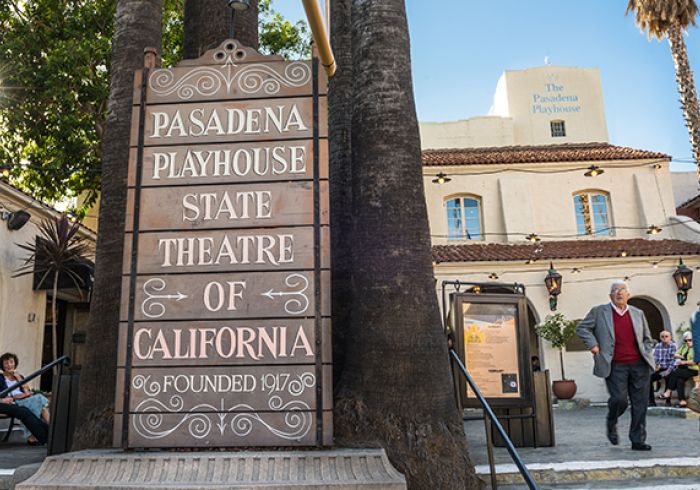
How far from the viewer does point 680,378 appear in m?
13.2

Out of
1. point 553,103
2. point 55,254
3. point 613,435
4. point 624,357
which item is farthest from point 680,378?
point 553,103

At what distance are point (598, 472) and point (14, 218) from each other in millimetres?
12259

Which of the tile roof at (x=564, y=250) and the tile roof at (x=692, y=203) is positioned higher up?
the tile roof at (x=692, y=203)

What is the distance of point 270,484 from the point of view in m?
3.30

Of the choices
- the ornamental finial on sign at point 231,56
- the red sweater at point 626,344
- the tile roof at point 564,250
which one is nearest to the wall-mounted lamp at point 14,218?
the ornamental finial on sign at point 231,56

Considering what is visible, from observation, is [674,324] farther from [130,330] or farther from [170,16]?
[130,330]

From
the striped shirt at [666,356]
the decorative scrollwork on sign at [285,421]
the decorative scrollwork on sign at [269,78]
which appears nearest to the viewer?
the decorative scrollwork on sign at [285,421]

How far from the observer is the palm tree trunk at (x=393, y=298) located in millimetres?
4746

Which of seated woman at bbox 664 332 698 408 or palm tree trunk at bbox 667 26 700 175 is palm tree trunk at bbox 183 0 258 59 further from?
palm tree trunk at bbox 667 26 700 175

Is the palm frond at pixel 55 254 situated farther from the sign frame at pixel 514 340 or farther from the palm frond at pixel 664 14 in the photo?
the palm frond at pixel 664 14

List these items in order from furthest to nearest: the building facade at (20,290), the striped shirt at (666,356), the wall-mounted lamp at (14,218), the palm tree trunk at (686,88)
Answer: the palm tree trunk at (686,88) → the striped shirt at (666,356) → the building facade at (20,290) → the wall-mounted lamp at (14,218)

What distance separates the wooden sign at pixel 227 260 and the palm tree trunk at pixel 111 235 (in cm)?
158

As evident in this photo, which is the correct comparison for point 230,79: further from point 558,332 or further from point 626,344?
point 558,332

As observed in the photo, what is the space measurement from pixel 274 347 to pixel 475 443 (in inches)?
203
